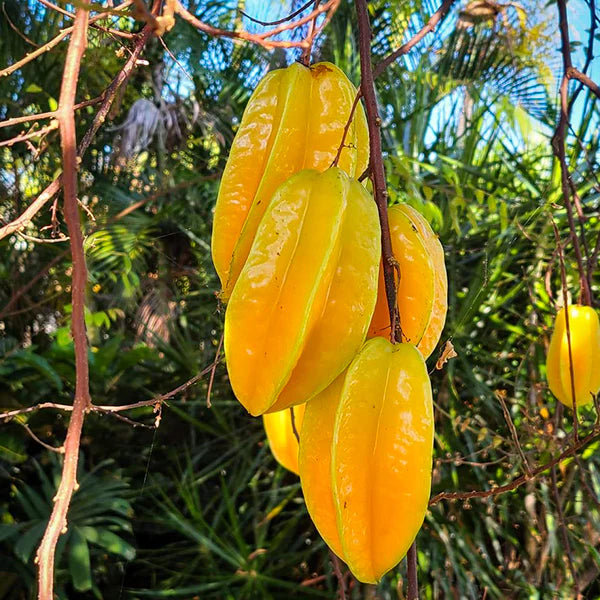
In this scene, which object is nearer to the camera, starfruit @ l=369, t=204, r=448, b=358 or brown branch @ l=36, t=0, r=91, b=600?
brown branch @ l=36, t=0, r=91, b=600

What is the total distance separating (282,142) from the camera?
19.7 inches

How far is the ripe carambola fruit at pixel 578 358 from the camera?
1.02m

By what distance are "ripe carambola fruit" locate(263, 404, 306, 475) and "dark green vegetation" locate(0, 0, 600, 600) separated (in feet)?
1.78

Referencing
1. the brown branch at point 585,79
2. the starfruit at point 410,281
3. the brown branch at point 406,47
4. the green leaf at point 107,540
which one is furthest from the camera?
the green leaf at point 107,540

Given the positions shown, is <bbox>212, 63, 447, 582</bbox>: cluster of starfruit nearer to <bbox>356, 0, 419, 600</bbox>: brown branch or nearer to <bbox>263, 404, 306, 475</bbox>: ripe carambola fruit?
<bbox>356, 0, 419, 600</bbox>: brown branch

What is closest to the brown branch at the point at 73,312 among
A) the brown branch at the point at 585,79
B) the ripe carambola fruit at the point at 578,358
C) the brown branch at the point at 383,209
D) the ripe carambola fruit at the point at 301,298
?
the ripe carambola fruit at the point at 301,298

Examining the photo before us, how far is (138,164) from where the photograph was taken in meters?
3.01

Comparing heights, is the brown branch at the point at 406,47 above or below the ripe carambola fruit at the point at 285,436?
above

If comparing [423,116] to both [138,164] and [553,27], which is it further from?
[138,164]

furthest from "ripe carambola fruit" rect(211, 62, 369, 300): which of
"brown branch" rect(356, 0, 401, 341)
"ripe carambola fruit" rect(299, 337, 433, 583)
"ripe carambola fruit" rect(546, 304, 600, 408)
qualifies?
"ripe carambola fruit" rect(546, 304, 600, 408)

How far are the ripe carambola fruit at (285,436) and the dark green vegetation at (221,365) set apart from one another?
0.54m

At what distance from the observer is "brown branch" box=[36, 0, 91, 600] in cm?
36

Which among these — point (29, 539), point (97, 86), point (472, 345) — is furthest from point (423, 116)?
point (29, 539)

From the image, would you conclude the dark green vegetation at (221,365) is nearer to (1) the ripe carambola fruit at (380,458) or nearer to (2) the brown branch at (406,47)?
(2) the brown branch at (406,47)
